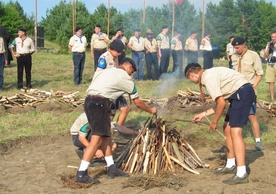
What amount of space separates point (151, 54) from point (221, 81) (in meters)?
10.7

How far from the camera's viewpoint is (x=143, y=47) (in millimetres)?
15867

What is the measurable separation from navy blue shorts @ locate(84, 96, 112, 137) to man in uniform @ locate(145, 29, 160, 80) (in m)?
10.6

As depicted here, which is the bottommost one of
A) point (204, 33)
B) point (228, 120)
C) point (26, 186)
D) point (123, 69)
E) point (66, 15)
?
point (26, 186)

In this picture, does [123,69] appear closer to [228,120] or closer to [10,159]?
[228,120]

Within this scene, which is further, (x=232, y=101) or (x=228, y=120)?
(x=228, y=120)

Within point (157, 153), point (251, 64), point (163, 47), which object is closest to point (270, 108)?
point (251, 64)

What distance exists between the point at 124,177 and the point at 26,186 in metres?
1.30

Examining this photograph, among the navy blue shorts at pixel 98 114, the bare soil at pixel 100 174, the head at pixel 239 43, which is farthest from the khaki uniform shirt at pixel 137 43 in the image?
the navy blue shorts at pixel 98 114

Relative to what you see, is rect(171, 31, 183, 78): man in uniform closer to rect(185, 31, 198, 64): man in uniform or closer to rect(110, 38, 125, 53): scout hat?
rect(185, 31, 198, 64): man in uniform

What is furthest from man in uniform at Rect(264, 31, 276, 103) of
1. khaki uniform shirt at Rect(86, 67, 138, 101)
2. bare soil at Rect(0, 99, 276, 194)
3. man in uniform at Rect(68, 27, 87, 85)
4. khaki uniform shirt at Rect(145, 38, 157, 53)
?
man in uniform at Rect(68, 27, 87, 85)

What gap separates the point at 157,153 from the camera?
6.21 m

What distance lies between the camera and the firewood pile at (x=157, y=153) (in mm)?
6129

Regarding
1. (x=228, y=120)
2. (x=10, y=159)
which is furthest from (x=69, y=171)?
(x=228, y=120)

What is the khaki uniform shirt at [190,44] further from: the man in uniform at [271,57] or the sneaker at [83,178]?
the sneaker at [83,178]
